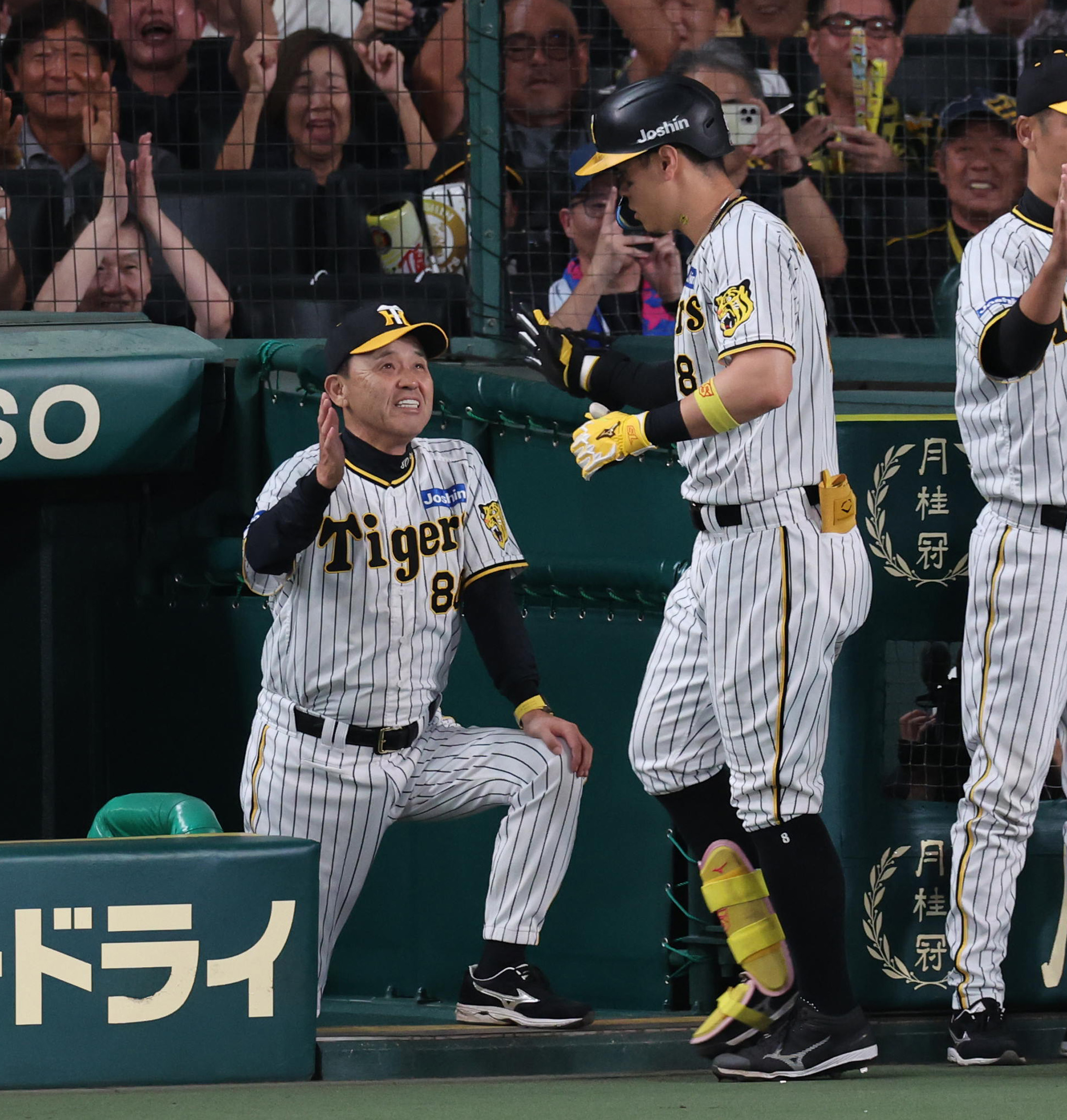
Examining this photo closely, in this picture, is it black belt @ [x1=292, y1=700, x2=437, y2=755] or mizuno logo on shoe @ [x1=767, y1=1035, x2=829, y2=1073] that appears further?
black belt @ [x1=292, y1=700, x2=437, y2=755]

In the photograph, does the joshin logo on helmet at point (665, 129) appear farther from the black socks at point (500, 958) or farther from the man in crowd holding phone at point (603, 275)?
the man in crowd holding phone at point (603, 275)

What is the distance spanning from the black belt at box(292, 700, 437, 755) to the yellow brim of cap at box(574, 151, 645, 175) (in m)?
1.07

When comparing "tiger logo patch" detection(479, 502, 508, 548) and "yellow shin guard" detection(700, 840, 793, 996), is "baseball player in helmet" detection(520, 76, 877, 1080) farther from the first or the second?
"tiger logo patch" detection(479, 502, 508, 548)

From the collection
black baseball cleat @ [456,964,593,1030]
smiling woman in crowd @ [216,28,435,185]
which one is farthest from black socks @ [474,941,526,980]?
smiling woman in crowd @ [216,28,435,185]

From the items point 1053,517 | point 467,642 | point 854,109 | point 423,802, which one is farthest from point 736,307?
point 854,109

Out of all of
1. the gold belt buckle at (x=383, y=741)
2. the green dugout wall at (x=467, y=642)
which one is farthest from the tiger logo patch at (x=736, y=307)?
the gold belt buckle at (x=383, y=741)

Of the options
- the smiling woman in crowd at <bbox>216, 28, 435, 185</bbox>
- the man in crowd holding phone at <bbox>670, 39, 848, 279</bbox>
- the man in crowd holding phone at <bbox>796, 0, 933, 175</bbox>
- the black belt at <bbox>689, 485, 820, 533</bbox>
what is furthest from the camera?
the man in crowd holding phone at <bbox>796, 0, 933, 175</bbox>

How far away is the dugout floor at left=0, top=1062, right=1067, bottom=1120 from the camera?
2516 mm

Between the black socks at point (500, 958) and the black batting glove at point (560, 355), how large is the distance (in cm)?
A: 101

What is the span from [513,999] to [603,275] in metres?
2.09

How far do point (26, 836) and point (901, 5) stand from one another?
3.50 meters

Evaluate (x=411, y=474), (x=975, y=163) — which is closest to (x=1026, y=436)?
(x=411, y=474)

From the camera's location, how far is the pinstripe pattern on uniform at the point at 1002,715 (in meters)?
3.01

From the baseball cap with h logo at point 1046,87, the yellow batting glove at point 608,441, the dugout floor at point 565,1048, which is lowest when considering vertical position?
the dugout floor at point 565,1048
